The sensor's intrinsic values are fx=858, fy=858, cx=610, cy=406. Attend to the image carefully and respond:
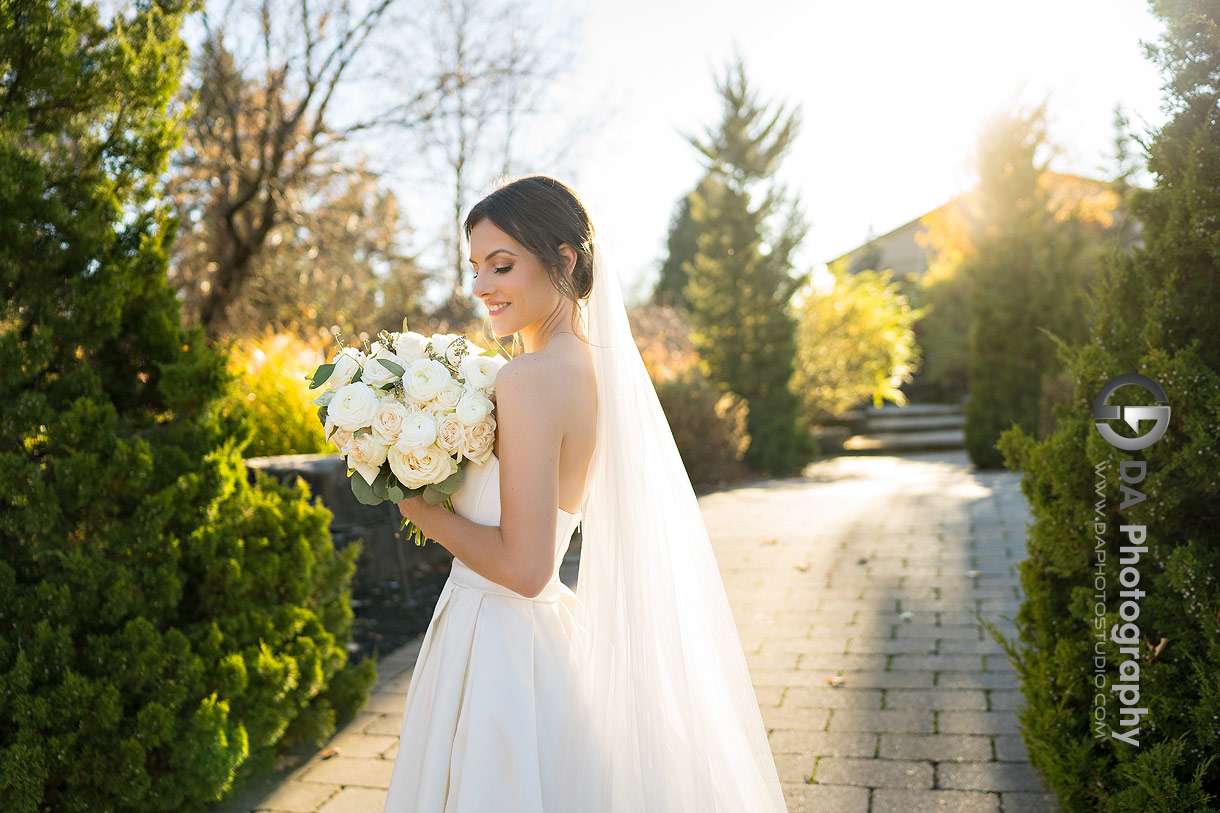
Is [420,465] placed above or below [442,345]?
below

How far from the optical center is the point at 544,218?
6.62 ft

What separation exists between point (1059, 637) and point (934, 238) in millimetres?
25401

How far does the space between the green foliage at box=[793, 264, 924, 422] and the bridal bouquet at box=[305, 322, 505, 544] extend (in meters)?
15.6

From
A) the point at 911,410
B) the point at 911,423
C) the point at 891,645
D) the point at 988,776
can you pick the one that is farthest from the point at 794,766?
the point at 911,410

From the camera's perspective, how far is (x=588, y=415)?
1.98 meters

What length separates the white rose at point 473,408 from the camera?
5.93ft

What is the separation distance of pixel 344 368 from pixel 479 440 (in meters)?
0.40

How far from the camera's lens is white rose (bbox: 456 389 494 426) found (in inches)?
71.1

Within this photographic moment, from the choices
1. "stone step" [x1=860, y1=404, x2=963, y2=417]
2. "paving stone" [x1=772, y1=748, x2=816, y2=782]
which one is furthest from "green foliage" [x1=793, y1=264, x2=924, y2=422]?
"paving stone" [x1=772, y1=748, x2=816, y2=782]

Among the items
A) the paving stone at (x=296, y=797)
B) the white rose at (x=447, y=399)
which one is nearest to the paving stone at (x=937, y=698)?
the paving stone at (x=296, y=797)

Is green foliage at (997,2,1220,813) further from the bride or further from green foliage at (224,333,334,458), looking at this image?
green foliage at (224,333,334,458)

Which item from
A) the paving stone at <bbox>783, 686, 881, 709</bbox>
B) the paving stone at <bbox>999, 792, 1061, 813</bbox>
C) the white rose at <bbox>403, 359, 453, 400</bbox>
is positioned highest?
the white rose at <bbox>403, 359, 453, 400</bbox>

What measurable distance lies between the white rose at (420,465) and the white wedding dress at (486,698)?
0.11 meters

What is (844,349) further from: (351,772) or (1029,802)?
(351,772)
